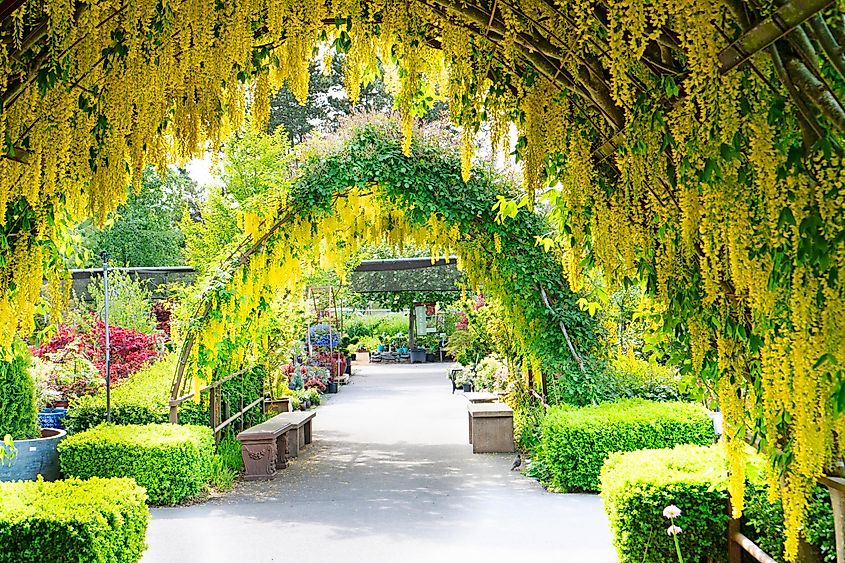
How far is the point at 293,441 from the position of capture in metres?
8.42

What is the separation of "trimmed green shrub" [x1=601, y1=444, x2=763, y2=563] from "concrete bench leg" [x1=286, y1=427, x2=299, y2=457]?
5.10 meters

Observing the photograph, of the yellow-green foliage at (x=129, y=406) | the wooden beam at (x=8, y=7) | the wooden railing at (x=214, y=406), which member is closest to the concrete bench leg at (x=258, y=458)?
Result: the wooden railing at (x=214, y=406)

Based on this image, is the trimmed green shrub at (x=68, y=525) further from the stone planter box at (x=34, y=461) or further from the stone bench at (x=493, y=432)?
the stone bench at (x=493, y=432)

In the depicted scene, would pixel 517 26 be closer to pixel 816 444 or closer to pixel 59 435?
pixel 816 444

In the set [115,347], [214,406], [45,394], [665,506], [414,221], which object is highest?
[414,221]

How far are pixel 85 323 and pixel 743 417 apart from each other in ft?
32.2

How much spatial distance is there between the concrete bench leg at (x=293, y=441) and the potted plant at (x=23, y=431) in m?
2.41

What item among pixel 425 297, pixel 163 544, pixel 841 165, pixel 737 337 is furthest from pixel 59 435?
pixel 425 297

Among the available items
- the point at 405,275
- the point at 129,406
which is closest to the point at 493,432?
the point at 129,406

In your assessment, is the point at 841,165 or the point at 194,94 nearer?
the point at 841,165

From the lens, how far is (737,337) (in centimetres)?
211

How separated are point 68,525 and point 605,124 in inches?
114

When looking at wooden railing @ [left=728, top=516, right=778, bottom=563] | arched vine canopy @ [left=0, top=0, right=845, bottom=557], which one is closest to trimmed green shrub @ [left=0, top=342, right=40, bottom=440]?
arched vine canopy @ [left=0, top=0, right=845, bottom=557]

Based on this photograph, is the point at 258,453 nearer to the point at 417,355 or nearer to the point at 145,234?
the point at 145,234
